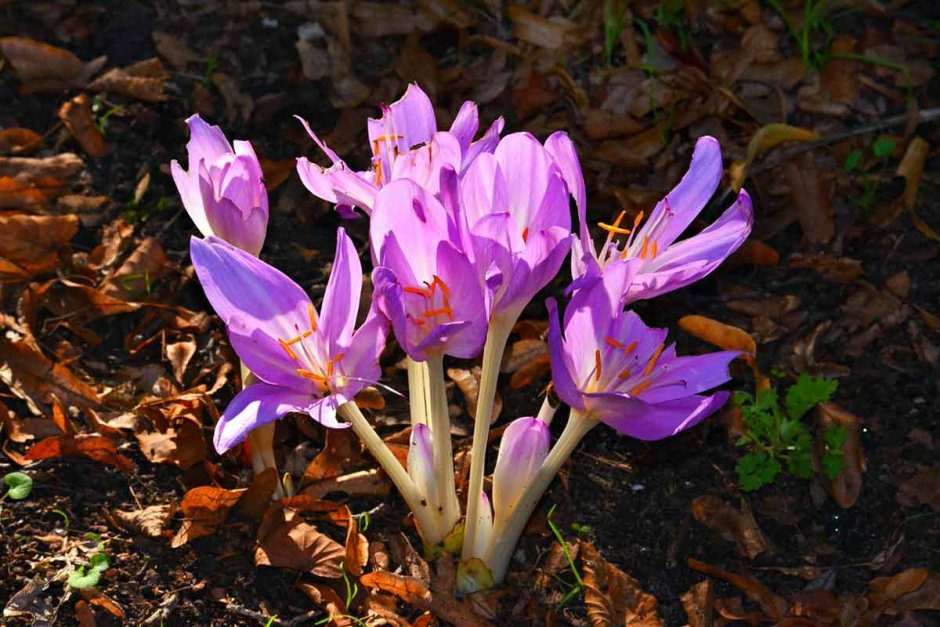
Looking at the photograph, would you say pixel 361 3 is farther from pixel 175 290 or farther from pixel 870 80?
pixel 870 80

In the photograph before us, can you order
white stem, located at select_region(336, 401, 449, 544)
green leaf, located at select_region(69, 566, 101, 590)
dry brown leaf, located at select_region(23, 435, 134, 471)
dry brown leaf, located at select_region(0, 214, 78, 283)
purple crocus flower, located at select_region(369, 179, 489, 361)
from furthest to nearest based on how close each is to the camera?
dry brown leaf, located at select_region(0, 214, 78, 283) < dry brown leaf, located at select_region(23, 435, 134, 471) < green leaf, located at select_region(69, 566, 101, 590) < white stem, located at select_region(336, 401, 449, 544) < purple crocus flower, located at select_region(369, 179, 489, 361)

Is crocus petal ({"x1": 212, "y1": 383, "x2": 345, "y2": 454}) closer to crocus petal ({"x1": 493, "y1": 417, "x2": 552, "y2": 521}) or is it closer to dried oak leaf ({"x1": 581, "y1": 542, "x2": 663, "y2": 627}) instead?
crocus petal ({"x1": 493, "y1": 417, "x2": 552, "y2": 521})

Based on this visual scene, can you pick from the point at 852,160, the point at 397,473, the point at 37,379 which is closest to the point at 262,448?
the point at 397,473

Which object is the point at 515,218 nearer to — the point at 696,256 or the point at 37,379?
the point at 696,256

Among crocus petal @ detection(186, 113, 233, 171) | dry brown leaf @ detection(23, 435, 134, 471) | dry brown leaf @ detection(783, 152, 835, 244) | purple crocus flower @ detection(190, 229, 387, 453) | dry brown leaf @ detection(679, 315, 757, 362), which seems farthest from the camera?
dry brown leaf @ detection(783, 152, 835, 244)

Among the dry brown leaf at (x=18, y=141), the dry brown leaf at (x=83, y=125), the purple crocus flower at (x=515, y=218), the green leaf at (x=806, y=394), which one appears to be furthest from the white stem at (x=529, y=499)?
the dry brown leaf at (x=18, y=141)

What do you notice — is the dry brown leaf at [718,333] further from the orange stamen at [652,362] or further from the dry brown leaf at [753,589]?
the orange stamen at [652,362]

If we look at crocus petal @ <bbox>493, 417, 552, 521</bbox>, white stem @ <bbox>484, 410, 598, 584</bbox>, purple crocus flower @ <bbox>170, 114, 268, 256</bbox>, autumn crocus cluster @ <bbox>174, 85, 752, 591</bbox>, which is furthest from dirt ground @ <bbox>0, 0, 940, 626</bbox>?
purple crocus flower @ <bbox>170, 114, 268, 256</bbox>
